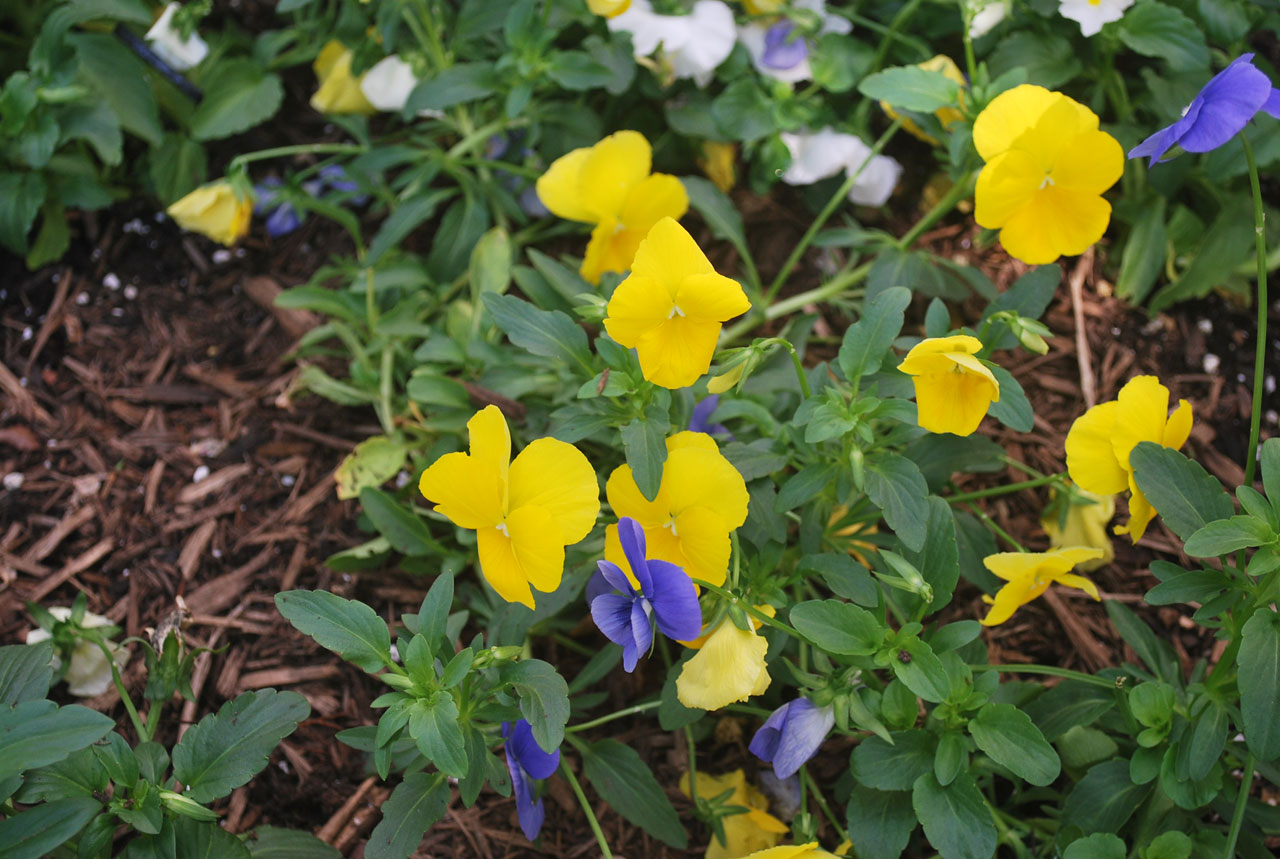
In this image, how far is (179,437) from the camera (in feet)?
7.66

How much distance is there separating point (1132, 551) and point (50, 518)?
2.32m

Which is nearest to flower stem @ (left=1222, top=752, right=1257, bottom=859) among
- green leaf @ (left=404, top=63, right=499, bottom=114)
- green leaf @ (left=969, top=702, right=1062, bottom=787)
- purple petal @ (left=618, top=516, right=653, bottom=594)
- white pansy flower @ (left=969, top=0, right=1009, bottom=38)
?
green leaf @ (left=969, top=702, right=1062, bottom=787)

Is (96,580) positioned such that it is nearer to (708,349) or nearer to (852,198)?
(708,349)

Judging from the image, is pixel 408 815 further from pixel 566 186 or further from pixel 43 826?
pixel 566 186

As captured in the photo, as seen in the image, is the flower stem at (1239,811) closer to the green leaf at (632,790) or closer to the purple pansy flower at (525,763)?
the green leaf at (632,790)

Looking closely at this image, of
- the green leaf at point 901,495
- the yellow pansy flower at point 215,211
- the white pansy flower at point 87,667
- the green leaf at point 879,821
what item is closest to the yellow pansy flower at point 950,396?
the green leaf at point 901,495

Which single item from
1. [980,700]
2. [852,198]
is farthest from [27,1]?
[980,700]

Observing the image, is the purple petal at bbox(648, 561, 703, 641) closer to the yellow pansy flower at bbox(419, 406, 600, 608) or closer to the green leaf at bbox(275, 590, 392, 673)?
the yellow pansy flower at bbox(419, 406, 600, 608)

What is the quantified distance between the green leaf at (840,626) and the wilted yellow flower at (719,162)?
1.37 metres

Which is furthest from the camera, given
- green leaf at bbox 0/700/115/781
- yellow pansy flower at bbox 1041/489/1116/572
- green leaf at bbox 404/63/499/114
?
green leaf at bbox 404/63/499/114

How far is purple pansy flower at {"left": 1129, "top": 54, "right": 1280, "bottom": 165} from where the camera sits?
1442 millimetres

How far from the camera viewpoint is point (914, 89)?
196 cm

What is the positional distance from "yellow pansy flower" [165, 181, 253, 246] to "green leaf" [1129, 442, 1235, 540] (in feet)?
6.38

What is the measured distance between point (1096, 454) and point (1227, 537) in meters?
0.27
